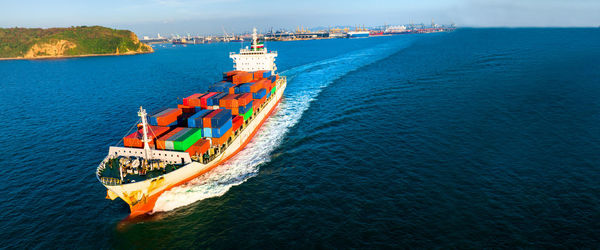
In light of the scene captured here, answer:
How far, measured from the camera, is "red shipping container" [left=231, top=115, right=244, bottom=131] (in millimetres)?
37638

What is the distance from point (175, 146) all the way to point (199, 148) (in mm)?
2522

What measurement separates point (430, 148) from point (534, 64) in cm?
6850

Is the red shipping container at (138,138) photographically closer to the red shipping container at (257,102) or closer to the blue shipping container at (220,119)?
the blue shipping container at (220,119)

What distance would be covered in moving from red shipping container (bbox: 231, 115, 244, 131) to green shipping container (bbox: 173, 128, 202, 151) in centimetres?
497

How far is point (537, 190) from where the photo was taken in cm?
2598

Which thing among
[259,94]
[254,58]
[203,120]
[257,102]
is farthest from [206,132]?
[254,58]

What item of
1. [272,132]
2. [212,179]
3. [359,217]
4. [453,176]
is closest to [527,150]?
[453,176]

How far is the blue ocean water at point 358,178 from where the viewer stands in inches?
869

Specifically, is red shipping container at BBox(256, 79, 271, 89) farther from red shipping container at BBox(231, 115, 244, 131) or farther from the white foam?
red shipping container at BBox(231, 115, 244, 131)

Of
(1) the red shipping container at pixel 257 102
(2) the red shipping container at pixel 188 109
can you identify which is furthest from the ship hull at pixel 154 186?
(2) the red shipping container at pixel 188 109

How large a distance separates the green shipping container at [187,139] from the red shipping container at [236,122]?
16.3 feet

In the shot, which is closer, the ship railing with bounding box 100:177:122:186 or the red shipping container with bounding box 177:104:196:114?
the ship railing with bounding box 100:177:122:186

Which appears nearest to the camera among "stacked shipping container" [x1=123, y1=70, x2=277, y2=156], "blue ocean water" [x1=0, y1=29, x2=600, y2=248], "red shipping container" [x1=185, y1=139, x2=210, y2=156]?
"blue ocean water" [x1=0, y1=29, x2=600, y2=248]

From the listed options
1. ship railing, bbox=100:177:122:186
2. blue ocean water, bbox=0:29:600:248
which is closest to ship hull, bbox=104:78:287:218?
ship railing, bbox=100:177:122:186
